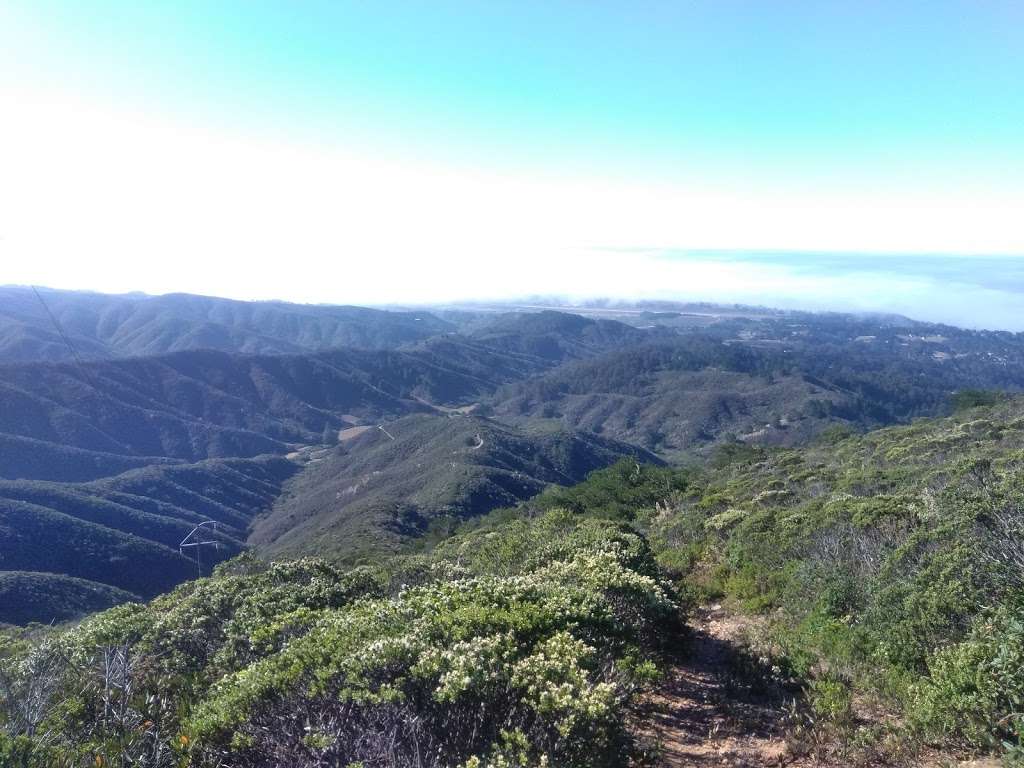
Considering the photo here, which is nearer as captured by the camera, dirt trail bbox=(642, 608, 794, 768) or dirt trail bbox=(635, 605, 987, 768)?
dirt trail bbox=(635, 605, 987, 768)

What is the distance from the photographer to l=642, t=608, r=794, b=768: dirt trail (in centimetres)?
615

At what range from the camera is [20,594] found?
45188 mm

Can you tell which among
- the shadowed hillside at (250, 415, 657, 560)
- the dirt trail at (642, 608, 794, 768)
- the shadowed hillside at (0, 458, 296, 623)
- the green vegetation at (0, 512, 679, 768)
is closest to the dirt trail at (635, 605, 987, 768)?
the dirt trail at (642, 608, 794, 768)

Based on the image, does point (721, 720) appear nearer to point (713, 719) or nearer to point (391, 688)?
point (713, 719)

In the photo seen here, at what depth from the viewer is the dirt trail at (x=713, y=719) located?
6152 mm

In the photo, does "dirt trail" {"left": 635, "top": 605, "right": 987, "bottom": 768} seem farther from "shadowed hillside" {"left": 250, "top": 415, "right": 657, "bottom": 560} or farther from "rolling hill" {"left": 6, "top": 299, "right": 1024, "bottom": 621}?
"shadowed hillside" {"left": 250, "top": 415, "right": 657, "bottom": 560}

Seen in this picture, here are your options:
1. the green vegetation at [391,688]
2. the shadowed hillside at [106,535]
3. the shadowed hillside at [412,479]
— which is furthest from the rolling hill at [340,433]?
the green vegetation at [391,688]

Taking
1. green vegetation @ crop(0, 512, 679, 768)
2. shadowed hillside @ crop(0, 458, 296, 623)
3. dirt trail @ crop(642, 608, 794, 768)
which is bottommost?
shadowed hillside @ crop(0, 458, 296, 623)

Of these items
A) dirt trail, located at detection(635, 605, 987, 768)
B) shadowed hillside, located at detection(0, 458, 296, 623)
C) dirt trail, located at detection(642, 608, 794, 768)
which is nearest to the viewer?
dirt trail, located at detection(635, 605, 987, 768)

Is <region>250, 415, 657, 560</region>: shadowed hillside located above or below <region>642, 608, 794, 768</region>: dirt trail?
below

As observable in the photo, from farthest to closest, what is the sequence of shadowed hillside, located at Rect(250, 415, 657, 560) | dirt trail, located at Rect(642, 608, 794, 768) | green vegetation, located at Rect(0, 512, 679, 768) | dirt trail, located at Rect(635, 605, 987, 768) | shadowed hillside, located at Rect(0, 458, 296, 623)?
shadowed hillside, located at Rect(250, 415, 657, 560) < shadowed hillside, located at Rect(0, 458, 296, 623) < dirt trail, located at Rect(642, 608, 794, 768) < dirt trail, located at Rect(635, 605, 987, 768) < green vegetation, located at Rect(0, 512, 679, 768)

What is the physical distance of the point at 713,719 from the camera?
7031 mm

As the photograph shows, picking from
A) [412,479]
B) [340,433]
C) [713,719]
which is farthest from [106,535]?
[340,433]

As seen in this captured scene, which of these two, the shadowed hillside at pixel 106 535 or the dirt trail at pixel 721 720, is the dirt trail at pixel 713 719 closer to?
the dirt trail at pixel 721 720
